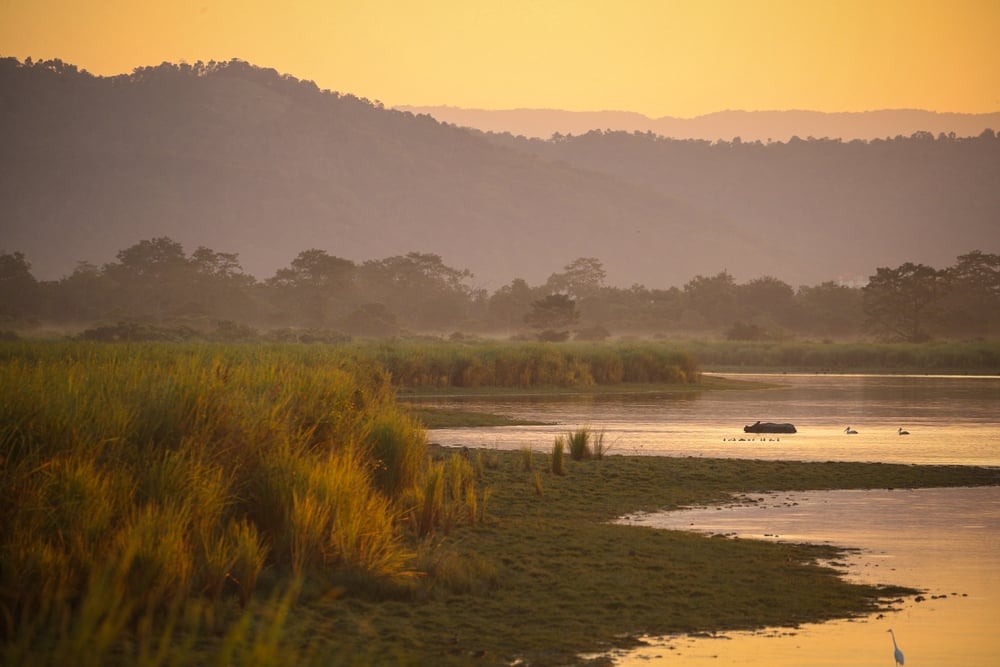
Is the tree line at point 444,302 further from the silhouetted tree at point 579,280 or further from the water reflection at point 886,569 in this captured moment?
the water reflection at point 886,569

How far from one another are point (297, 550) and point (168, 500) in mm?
1260

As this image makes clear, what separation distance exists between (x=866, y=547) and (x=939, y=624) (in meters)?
3.34

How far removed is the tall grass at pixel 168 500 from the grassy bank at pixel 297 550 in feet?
0.08

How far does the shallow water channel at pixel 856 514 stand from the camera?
10.3 metres

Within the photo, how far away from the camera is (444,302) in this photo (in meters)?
128

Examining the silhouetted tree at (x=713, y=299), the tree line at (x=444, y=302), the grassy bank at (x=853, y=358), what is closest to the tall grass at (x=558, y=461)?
the grassy bank at (x=853, y=358)

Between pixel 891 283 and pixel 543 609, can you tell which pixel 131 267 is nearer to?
pixel 891 283

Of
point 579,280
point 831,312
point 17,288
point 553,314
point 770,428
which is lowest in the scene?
point 770,428

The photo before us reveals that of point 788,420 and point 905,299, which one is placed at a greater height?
point 905,299

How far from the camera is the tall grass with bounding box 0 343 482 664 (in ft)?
31.3

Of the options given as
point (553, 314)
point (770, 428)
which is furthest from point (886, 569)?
point (553, 314)

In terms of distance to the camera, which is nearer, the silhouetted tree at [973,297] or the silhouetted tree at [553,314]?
the silhouetted tree at [553,314]

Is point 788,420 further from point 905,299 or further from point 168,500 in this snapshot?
point 905,299

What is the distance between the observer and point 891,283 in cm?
9706
